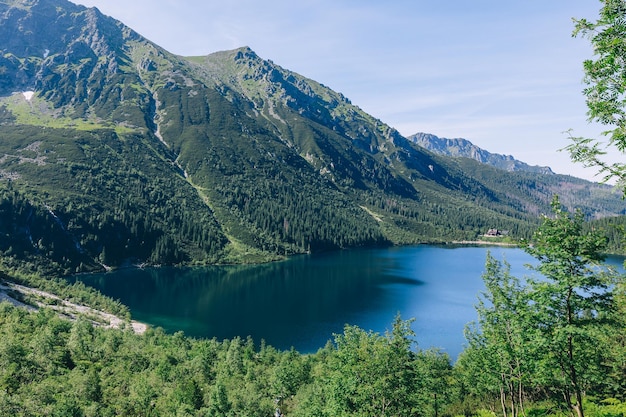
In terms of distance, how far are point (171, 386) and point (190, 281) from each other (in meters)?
126

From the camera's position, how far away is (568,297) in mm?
18562

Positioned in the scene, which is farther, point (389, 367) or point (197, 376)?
point (197, 376)

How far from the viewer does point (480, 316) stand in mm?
28469

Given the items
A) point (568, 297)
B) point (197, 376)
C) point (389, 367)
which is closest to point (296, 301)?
point (197, 376)

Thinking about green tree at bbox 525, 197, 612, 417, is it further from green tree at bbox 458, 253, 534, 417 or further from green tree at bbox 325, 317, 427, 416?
green tree at bbox 325, 317, 427, 416

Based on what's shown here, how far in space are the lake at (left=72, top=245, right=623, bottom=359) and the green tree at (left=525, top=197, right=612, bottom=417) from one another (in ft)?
255

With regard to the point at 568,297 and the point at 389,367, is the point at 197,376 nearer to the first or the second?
the point at 389,367

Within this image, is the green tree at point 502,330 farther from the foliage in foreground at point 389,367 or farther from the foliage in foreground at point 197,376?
the foliage in foreground at point 197,376

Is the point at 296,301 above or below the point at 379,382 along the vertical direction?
below

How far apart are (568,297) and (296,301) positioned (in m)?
128

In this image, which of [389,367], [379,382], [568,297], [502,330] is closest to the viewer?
[568,297]

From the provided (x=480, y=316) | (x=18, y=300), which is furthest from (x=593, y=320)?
(x=18, y=300)

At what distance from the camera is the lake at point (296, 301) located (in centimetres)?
10850

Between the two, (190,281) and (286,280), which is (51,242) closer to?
(190,281)
